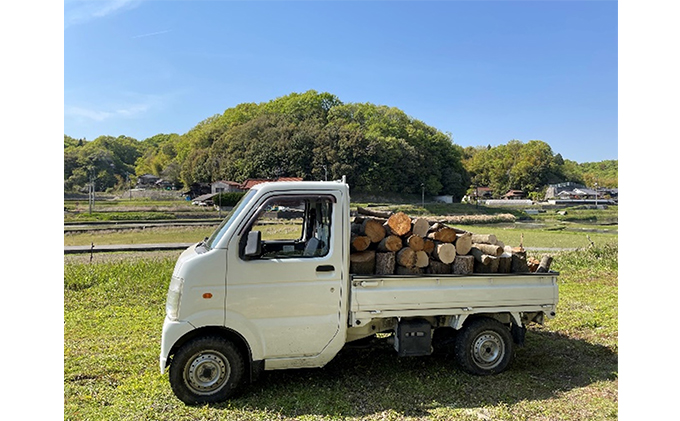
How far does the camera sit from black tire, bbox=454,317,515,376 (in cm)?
584

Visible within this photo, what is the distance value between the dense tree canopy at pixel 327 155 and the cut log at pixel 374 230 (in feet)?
251

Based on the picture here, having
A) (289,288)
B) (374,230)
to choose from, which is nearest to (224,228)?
(289,288)

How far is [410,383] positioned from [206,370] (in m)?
2.49

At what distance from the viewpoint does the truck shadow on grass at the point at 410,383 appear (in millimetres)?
5016

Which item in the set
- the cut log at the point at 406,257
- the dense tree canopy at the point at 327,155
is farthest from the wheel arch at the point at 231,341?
the dense tree canopy at the point at 327,155

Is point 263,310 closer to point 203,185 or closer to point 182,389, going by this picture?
point 182,389

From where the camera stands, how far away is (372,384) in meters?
5.61

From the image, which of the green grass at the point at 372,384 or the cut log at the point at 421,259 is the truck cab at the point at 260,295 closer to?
the green grass at the point at 372,384

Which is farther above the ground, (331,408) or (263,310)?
(263,310)

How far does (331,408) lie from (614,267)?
45.5ft

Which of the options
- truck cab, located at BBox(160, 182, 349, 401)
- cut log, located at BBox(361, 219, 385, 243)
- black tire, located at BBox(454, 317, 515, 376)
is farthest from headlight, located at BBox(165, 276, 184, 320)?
black tire, located at BBox(454, 317, 515, 376)

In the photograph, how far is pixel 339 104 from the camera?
129375 mm

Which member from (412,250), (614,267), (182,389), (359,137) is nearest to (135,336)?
(182,389)

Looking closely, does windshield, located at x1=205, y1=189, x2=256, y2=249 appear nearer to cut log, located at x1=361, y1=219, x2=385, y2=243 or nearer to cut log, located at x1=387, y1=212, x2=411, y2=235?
cut log, located at x1=361, y1=219, x2=385, y2=243
